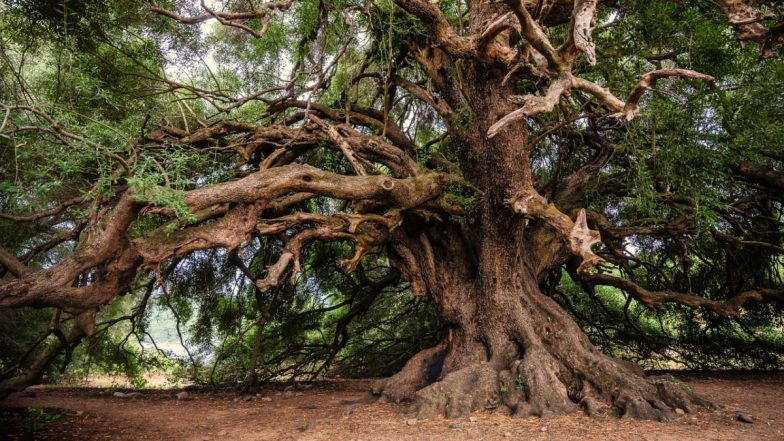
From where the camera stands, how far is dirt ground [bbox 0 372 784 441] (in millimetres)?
4570

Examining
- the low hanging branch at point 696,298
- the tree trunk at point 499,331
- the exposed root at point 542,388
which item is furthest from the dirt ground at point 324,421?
the low hanging branch at point 696,298

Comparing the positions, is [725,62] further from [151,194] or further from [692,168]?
[151,194]

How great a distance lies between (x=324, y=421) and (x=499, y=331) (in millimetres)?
2347

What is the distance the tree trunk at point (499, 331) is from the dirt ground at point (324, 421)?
0.27 metres

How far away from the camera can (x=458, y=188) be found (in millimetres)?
6184

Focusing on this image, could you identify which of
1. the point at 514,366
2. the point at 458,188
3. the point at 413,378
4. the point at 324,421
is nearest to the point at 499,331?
the point at 514,366

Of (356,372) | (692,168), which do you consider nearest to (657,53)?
(692,168)

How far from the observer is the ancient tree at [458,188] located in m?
4.34

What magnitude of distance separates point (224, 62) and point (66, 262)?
5039 mm

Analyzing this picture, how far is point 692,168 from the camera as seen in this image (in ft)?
18.6

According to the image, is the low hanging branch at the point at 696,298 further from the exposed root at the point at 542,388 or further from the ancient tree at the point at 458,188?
the exposed root at the point at 542,388

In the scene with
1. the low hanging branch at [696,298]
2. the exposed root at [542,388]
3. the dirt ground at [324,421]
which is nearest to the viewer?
the dirt ground at [324,421]

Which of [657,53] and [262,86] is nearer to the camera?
[657,53]

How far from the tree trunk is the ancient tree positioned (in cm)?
2
